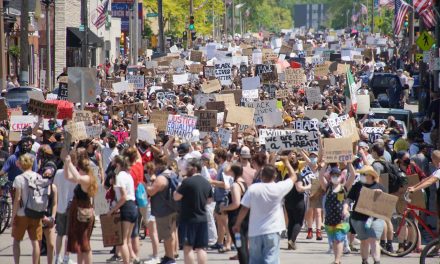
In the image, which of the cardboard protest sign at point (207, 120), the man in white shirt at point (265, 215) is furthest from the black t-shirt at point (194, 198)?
the cardboard protest sign at point (207, 120)

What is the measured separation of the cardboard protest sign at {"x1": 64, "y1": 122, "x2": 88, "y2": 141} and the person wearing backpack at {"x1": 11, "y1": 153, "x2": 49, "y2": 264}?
5892 millimetres

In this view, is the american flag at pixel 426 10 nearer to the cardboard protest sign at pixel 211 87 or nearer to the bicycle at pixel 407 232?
the cardboard protest sign at pixel 211 87

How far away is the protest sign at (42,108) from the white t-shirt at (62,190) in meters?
6.51

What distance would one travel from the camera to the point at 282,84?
1682 inches

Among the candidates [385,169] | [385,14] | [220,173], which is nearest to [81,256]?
[220,173]

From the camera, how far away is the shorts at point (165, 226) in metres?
16.1

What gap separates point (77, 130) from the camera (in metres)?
21.4

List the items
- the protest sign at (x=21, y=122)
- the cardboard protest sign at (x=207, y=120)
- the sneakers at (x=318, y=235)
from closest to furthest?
the sneakers at (x=318, y=235)
the protest sign at (x=21, y=122)
the cardboard protest sign at (x=207, y=120)

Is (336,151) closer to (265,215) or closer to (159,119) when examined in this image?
(265,215)

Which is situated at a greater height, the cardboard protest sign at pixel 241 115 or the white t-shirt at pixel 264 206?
the cardboard protest sign at pixel 241 115

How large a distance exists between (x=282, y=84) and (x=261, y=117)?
1633 cm

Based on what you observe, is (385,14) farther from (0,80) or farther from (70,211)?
(70,211)

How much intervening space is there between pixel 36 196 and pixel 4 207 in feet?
15.2

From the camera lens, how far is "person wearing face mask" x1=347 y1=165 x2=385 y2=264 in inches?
626
